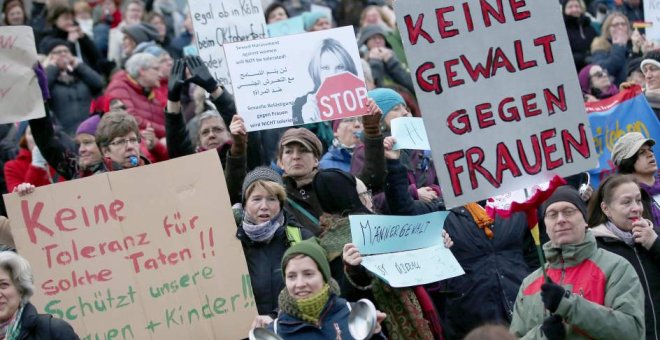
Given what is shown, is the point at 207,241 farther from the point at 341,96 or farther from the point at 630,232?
the point at 630,232

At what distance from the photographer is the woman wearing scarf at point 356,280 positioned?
302 inches

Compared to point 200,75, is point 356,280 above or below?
below

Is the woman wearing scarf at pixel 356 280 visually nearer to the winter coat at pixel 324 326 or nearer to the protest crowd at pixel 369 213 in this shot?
the protest crowd at pixel 369 213

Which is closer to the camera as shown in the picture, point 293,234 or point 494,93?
point 494,93

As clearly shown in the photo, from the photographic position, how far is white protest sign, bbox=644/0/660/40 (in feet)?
41.0

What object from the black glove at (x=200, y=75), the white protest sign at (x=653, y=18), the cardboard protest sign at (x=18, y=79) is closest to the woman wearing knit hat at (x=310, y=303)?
the black glove at (x=200, y=75)

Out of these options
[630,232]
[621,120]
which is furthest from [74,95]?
[630,232]

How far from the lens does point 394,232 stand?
781 cm

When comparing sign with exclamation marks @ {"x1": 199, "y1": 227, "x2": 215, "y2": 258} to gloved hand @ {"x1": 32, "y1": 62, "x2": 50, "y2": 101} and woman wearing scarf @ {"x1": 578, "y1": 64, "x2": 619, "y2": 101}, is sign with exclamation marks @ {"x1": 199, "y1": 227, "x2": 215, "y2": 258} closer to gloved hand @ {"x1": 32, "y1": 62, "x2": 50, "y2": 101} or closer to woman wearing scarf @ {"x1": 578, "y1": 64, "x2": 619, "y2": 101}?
gloved hand @ {"x1": 32, "y1": 62, "x2": 50, "y2": 101}

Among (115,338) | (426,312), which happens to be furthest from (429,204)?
(115,338)

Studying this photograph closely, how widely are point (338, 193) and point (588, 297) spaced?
174cm

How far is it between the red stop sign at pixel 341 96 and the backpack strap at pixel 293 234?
4.32 feet

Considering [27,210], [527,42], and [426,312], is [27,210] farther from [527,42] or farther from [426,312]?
[527,42]

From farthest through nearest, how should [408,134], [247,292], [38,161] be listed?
1. [38,161]
2. [408,134]
3. [247,292]
